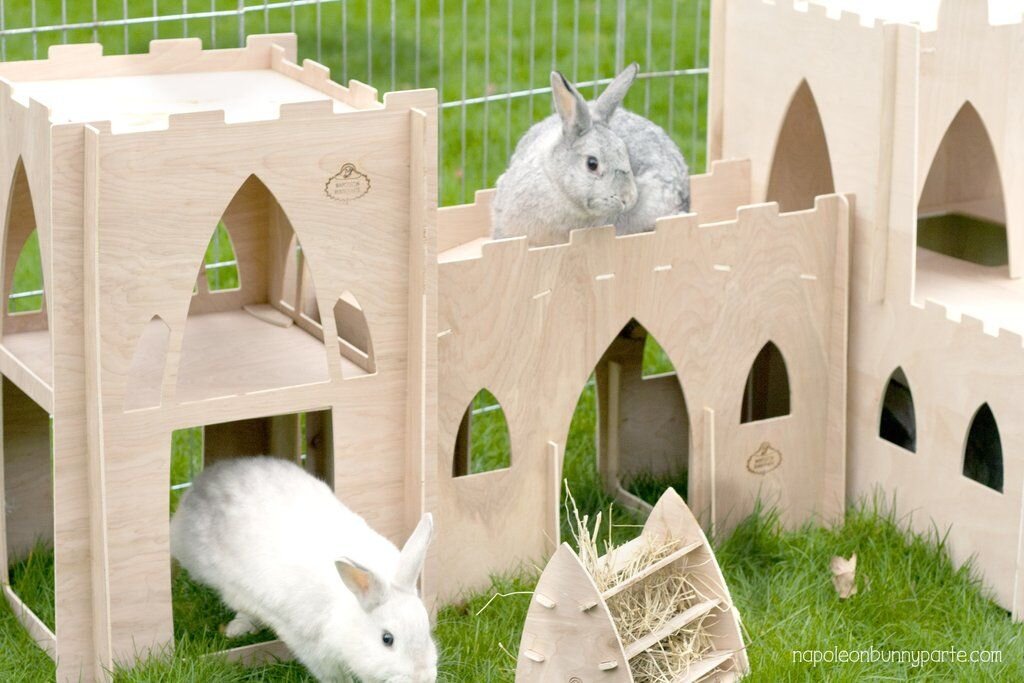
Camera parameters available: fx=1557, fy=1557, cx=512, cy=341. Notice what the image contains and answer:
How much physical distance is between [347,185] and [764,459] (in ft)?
5.52

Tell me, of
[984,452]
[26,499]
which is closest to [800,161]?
[984,452]

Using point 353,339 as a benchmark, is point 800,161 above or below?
above

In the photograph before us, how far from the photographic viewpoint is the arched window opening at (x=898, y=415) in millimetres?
4816

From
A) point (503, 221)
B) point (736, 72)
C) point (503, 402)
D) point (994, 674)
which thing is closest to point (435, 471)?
point (503, 402)

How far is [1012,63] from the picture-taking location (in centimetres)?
458

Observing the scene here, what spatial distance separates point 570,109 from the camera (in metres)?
4.23

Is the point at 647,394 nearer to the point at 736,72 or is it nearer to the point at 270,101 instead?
the point at 736,72

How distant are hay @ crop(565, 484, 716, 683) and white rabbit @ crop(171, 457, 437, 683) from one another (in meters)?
0.45

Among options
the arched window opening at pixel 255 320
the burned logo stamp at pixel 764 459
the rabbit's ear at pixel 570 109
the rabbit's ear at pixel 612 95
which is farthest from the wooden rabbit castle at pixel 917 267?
the arched window opening at pixel 255 320

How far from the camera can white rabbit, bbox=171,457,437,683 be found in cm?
351

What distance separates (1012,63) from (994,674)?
5.92 feet

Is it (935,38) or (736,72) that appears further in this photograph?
(736,72)

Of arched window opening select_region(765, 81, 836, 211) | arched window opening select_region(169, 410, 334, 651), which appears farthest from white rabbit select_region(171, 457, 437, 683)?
arched window opening select_region(765, 81, 836, 211)

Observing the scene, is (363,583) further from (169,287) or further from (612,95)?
(612,95)
